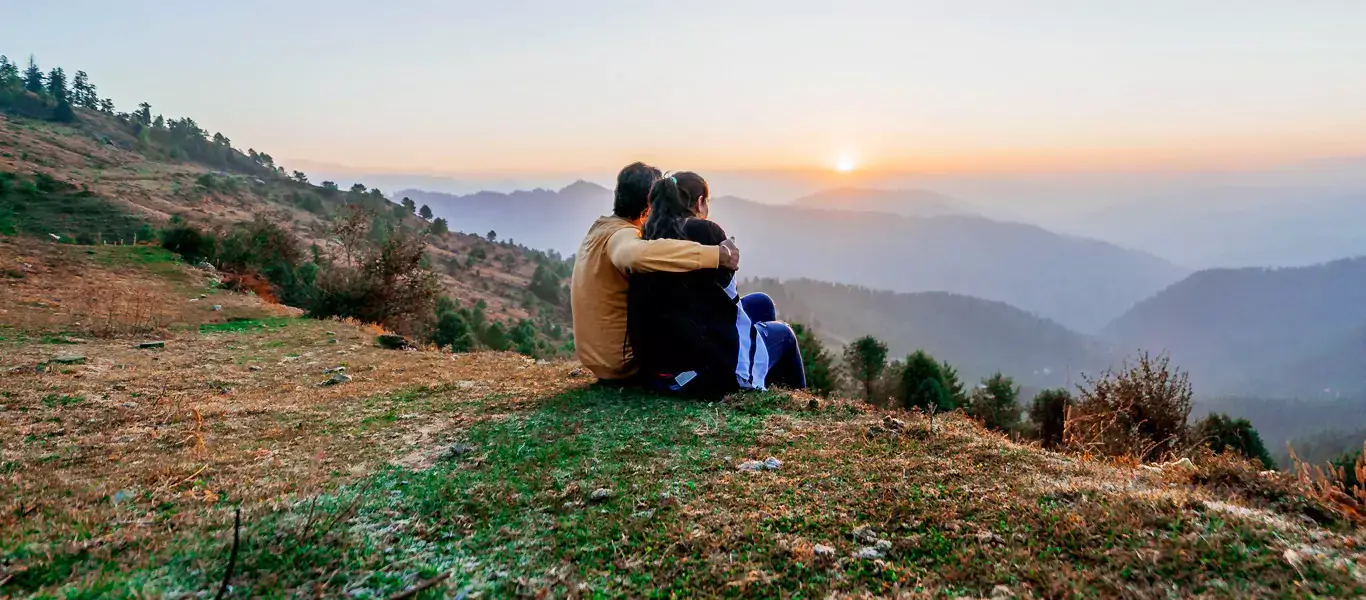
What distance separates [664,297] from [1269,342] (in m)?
241

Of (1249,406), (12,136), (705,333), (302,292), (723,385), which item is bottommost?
(1249,406)

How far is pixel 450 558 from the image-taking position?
2.08 m

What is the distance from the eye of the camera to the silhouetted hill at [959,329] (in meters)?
149

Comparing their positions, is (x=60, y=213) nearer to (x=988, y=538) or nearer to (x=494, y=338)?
(x=494, y=338)

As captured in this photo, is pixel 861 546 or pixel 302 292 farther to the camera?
pixel 302 292

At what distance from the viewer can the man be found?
4188 millimetres

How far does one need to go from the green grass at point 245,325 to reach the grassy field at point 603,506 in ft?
13.4

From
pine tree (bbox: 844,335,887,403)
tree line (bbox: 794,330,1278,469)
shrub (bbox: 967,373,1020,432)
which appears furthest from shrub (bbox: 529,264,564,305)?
shrub (bbox: 967,373,1020,432)

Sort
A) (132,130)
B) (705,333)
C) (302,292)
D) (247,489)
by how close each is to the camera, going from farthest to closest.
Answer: (132,130) < (302,292) < (705,333) < (247,489)

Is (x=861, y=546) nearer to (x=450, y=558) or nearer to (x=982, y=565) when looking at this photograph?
(x=982, y=565)

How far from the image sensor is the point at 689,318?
14.1 feet

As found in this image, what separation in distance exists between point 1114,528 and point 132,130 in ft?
218

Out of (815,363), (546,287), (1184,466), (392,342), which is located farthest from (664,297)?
(546,287)

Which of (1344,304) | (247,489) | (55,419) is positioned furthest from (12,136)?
(1344,304)
